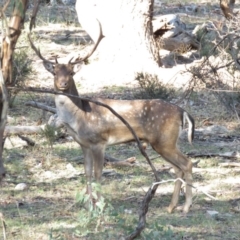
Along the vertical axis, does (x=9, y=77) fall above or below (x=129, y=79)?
above

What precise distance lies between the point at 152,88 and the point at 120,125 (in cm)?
486

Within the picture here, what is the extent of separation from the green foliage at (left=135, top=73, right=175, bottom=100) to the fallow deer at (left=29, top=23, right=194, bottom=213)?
15.0 feet

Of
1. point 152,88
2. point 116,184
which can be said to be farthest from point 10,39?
point 152,88

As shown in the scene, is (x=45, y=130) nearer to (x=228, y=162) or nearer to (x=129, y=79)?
(x=228, y=162)

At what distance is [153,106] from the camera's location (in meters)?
A: 8.42

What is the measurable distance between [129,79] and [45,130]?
437 cm

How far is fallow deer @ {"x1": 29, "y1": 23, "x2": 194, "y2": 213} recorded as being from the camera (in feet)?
27.2

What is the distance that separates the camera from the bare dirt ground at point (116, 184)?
288 inches

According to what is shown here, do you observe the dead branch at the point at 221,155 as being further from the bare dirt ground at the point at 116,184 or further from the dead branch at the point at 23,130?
the dead branch at the point at 23,130

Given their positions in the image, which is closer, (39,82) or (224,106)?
(224,106)

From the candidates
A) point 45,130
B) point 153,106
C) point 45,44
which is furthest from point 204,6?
point 153,106

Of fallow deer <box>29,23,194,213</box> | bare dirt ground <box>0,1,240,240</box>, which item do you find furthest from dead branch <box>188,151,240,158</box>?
fallow deer <box>29,23,194,213</box>

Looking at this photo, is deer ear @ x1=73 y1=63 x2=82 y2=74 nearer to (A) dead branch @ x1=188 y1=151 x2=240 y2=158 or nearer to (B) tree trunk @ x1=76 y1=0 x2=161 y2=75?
(A) dead branch @ x1=188 y1=151 x2=240 y2=158

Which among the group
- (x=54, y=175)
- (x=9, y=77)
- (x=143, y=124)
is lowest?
(x=54, y=175)
